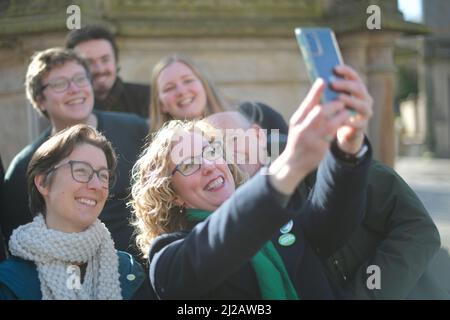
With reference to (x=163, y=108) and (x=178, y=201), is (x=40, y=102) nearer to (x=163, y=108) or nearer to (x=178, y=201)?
(x=163, y=108)

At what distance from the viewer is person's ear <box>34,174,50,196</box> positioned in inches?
86.1

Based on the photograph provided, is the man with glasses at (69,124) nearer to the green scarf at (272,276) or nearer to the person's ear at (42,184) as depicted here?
the person's ear at (42,184)

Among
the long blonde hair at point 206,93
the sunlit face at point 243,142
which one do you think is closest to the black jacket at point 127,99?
the long blonde hair at point 206,93

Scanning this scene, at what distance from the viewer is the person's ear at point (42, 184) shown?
219 centimetres

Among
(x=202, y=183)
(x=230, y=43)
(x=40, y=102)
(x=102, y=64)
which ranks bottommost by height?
(x=202, y=183)

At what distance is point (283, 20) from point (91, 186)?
3.24 metres

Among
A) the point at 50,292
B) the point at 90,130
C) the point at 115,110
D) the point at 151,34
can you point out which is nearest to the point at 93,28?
the point at 115,110

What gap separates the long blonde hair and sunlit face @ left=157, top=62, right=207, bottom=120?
2 centimetres

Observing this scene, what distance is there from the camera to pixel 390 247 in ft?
7.22

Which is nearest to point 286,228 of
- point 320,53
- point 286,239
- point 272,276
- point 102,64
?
point 286,239

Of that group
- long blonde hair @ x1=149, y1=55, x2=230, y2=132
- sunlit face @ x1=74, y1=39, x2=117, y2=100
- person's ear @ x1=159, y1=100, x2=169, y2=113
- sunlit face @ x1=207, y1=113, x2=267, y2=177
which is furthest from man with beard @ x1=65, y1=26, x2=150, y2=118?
sunlit face @ x1=207, y1=113, x2=267, y2=177

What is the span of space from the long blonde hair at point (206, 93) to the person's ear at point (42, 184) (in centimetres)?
116

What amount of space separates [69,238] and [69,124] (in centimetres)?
124

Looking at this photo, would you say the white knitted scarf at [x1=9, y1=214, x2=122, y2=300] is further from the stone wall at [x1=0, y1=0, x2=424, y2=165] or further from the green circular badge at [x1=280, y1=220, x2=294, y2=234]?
the stone wall at [x1=0, y1=0, x2=424, y2=165]
